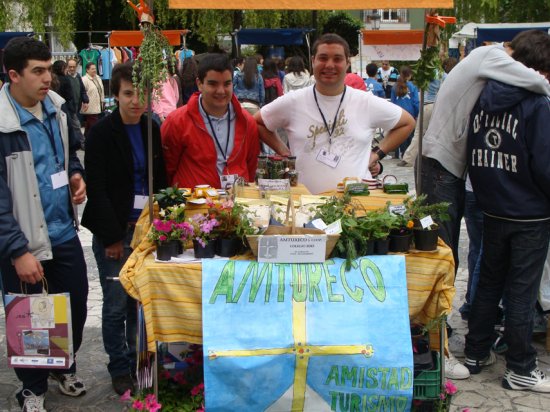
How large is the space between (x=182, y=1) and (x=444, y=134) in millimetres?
1724

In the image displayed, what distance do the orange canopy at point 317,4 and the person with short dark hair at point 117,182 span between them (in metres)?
0.51

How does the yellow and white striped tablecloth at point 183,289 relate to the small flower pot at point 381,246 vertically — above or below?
below

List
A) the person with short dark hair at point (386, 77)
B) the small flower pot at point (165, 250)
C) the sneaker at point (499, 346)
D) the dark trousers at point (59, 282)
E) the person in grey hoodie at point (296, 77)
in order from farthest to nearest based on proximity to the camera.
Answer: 1. the person with short dark hair at point (386, 77)
2. the person in grey hoodie at point (296, 77)
3. the sneaker at point (499, 346)
4. the dark trousers at point (59, 282)
5. the small flower pot at point (165, 250)

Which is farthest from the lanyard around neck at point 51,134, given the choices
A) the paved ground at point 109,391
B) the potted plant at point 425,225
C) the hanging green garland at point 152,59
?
the potted plant at point 425,225

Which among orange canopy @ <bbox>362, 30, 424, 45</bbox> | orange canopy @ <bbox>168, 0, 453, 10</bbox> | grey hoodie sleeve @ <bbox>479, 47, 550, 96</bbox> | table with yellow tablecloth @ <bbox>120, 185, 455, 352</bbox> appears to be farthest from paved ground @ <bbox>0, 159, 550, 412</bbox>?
orange canopy @ <bbox>362, 30, 424, 45</bbox>

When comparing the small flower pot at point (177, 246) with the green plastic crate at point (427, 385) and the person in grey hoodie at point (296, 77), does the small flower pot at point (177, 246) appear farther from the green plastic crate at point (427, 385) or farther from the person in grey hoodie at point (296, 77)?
the person in grey hoodie at point (296, 77)

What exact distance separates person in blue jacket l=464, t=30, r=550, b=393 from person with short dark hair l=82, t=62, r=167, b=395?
5.87ft

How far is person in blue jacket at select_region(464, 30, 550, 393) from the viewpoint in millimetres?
3822

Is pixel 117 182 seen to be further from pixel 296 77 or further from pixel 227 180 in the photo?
pixel 296 77

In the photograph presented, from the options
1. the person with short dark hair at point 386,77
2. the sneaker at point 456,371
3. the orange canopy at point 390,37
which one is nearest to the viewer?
the sneaker at point 456,371

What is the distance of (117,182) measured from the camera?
3830mm

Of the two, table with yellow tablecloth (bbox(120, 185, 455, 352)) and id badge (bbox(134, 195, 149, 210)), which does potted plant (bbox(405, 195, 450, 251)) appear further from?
id badge (bbox(134, 195, 149, 210))

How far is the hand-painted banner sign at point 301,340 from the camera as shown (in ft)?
10.1

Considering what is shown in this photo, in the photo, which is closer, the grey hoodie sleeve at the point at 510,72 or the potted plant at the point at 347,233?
the potted plant at the point at 347,233
